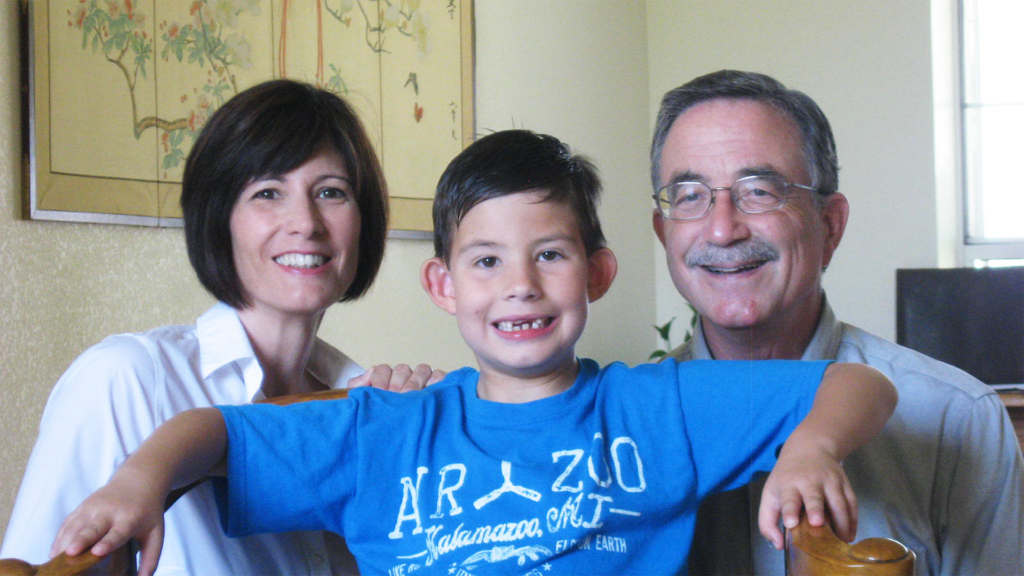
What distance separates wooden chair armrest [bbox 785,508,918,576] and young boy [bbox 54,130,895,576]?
0.78ft

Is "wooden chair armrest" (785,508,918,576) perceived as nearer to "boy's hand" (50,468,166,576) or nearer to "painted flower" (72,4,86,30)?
"boy's hand" (50,468,166,576)

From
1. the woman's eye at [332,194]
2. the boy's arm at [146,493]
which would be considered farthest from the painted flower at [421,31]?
the boy's arm at [146,493]

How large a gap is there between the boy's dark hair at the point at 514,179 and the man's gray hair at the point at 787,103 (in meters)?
0.33

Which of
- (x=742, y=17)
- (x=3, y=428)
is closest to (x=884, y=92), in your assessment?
(x=742, y=17)

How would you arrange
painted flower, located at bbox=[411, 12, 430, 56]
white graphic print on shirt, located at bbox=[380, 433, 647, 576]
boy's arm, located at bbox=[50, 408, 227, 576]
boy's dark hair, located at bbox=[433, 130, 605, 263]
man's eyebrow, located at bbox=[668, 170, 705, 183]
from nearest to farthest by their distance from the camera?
boy's arm, located at bbox=[50, 408, 227, 576] < white graphic print on shirt, located at bbox=[380, 433, 647, 576] < boy's dark hair, located at bbox=[433, 130, 605, 263] < man's eyebrow, located at bbox=[668, 170, 705, 183] < painted flower, located at bbox=[411, 12, 430, 56]

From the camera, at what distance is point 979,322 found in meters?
3.13

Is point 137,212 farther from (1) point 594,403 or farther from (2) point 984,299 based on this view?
(2) point 984,299

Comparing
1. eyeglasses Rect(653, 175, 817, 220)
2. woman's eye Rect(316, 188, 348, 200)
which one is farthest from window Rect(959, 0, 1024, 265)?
woman's eye Rect(316, 188, 348, 200)

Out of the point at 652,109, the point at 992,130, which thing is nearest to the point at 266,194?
the point at 652,109

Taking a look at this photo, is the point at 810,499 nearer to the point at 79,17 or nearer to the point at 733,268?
the point at 733,268

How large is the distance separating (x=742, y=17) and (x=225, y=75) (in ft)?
8.17

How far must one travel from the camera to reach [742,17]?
12.6ft

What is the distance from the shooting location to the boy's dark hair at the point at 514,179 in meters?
1.09

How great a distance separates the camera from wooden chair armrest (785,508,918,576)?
66 centimetres
